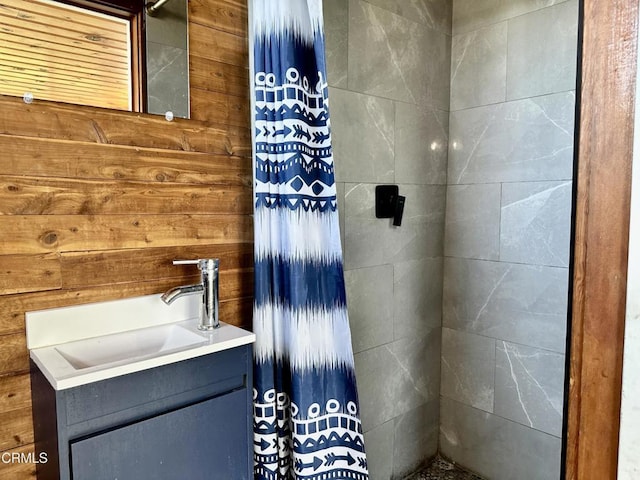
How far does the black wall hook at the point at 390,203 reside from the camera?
210 cm

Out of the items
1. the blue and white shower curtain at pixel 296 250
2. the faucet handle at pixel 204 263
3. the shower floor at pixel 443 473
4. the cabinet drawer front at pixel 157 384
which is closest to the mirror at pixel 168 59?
the blue and white shower curtain at pixel 296 250

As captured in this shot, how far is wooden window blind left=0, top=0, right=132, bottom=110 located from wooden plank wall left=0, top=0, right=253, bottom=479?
0.05 metres

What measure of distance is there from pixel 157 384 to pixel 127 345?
10.1 inches

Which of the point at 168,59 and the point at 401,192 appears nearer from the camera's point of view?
the point at 168,59

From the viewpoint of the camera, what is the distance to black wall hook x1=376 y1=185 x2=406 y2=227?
2.10 metres

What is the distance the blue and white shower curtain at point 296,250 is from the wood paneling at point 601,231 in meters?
1.05

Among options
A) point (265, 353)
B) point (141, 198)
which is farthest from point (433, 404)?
point (141, 198)

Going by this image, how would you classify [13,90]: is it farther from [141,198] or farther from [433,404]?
[433,404]

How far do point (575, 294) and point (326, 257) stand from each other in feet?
3.45

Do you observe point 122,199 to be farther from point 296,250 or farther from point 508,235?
point 508,235

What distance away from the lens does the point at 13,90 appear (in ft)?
4.00

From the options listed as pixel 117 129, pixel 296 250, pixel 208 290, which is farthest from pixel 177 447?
pixel 117 129

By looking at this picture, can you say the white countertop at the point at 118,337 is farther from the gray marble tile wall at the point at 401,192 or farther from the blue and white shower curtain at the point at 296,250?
the gray marble tile wall at the point at 401,192

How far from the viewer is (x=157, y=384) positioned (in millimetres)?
1203
